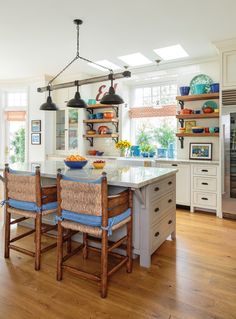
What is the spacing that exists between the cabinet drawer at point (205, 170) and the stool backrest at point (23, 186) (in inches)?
109

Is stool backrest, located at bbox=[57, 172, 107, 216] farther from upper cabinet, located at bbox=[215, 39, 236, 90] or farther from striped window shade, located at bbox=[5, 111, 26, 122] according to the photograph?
striped window shade, located at bbox=[5, 111, 26, 122]

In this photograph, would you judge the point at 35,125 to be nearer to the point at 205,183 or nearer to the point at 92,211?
the point at 205,183

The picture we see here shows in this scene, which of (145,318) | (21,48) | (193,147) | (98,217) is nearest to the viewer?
(145,318)

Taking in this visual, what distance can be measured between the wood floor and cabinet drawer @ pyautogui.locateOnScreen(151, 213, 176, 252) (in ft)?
0.52

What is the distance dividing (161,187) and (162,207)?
0.23 m

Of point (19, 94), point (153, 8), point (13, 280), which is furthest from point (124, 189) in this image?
point (19, 94)

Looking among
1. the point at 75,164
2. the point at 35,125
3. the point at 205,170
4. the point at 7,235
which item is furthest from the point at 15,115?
the point at 205,170

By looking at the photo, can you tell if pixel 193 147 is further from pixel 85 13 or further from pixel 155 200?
pixel 85 13

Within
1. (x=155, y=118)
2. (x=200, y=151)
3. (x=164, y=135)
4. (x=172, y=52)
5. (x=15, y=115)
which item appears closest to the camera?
(x=172, y=52)

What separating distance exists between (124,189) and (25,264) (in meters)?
1.21

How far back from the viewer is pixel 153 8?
2.78 meters

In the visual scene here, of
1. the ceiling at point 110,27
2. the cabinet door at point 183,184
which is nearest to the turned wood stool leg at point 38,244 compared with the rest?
the ceiling at point 110,27

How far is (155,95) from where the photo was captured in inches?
208

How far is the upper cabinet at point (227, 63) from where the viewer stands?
144 inches
